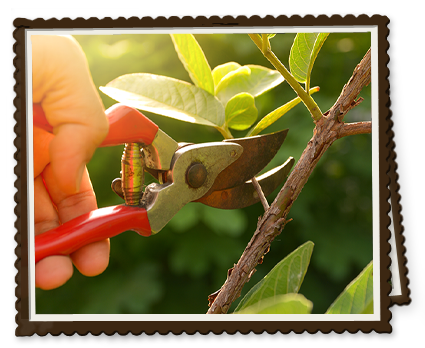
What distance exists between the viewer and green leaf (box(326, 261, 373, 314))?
1.66 feet

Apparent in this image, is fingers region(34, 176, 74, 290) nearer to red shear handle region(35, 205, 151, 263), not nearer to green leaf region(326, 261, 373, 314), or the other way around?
red shear handle region(35, 205, 151, 263)

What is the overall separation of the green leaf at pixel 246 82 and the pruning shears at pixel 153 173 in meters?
0.11

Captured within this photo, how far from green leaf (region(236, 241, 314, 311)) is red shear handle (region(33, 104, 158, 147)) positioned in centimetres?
30

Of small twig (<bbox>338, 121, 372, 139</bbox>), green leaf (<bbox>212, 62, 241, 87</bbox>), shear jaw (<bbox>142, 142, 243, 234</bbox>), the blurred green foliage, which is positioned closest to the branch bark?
small twig (<bbox>338, 121, 372, 139</bbox>)

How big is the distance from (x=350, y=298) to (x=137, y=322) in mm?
319

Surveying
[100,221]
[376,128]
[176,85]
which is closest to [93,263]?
[100,221]

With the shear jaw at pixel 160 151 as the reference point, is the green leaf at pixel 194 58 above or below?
above

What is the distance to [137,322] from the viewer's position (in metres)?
0.51

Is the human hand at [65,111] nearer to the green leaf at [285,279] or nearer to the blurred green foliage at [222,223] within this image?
the green leaf at [285,279]

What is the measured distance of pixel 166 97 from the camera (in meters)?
0.54

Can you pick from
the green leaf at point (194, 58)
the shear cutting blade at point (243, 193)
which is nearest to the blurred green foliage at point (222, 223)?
the shear cutting blade at point (243, 193)

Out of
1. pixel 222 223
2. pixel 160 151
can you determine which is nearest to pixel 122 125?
pixel 160 151

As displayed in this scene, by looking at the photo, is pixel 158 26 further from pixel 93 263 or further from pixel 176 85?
pixel 93 263

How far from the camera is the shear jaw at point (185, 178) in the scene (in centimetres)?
52
